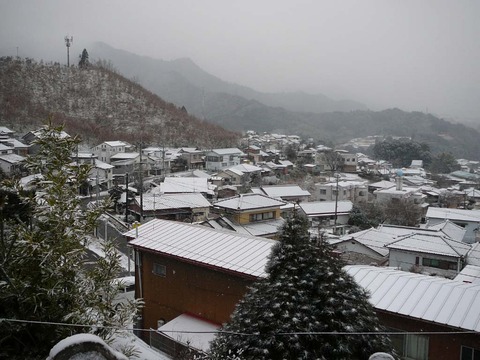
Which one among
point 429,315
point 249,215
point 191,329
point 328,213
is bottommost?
point 328,213

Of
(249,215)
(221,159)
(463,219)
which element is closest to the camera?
(249,215)

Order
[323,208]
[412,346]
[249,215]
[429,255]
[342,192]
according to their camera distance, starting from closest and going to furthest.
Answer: [412,346], [429,255], [249,215], [323,208], [342,192]

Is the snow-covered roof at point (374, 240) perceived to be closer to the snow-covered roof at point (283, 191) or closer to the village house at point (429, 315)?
the snow-covered roof at point (283, 191)

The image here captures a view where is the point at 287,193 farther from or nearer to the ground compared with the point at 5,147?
nearer to the ground

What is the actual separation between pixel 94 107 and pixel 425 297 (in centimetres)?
5483

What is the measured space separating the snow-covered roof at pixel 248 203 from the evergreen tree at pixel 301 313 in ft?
55.3

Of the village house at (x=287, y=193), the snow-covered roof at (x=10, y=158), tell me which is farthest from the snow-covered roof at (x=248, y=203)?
the snow-covered roof at (x=10, y=158)

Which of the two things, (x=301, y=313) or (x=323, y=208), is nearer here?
(x=301, y=313)

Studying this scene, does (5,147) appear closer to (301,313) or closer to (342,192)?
(342,192)

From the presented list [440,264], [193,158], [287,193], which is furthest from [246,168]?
[440,264]

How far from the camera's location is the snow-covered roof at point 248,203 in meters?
22.0

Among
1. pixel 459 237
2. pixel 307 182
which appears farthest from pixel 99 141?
pixel 459 237

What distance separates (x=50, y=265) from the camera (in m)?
3.93

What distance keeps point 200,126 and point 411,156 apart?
3335 cm
